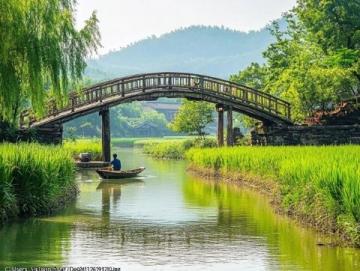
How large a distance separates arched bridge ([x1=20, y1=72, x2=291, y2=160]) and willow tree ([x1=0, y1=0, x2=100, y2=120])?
988 centimetres

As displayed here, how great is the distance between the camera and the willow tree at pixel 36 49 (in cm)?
2142

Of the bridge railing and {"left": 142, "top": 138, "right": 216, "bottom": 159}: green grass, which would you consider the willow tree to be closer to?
the bridge railing

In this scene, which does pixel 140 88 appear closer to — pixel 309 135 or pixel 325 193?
pixel 309 135

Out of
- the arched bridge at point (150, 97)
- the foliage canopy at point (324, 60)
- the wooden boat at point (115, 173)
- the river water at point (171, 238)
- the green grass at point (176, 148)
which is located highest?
the foliage canopy at point (324, 60)

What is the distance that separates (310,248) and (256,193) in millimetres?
12049

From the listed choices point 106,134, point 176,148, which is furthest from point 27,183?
point 176,148

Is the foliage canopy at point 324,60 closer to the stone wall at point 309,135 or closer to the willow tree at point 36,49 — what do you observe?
the stone wall at point 309,135

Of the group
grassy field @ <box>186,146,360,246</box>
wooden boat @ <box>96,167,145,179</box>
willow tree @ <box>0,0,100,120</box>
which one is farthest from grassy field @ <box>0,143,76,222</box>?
wooden boat @ <box>96,167,145,179</box>

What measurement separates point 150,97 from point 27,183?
21769 mm

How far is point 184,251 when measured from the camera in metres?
14.5

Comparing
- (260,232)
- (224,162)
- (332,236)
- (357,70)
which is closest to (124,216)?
(260,232)

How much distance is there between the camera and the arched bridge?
3728 centimetres

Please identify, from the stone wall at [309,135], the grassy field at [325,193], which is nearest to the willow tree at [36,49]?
the grassy field at [325,193]

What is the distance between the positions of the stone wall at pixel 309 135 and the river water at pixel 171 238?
→ 18353 mm
